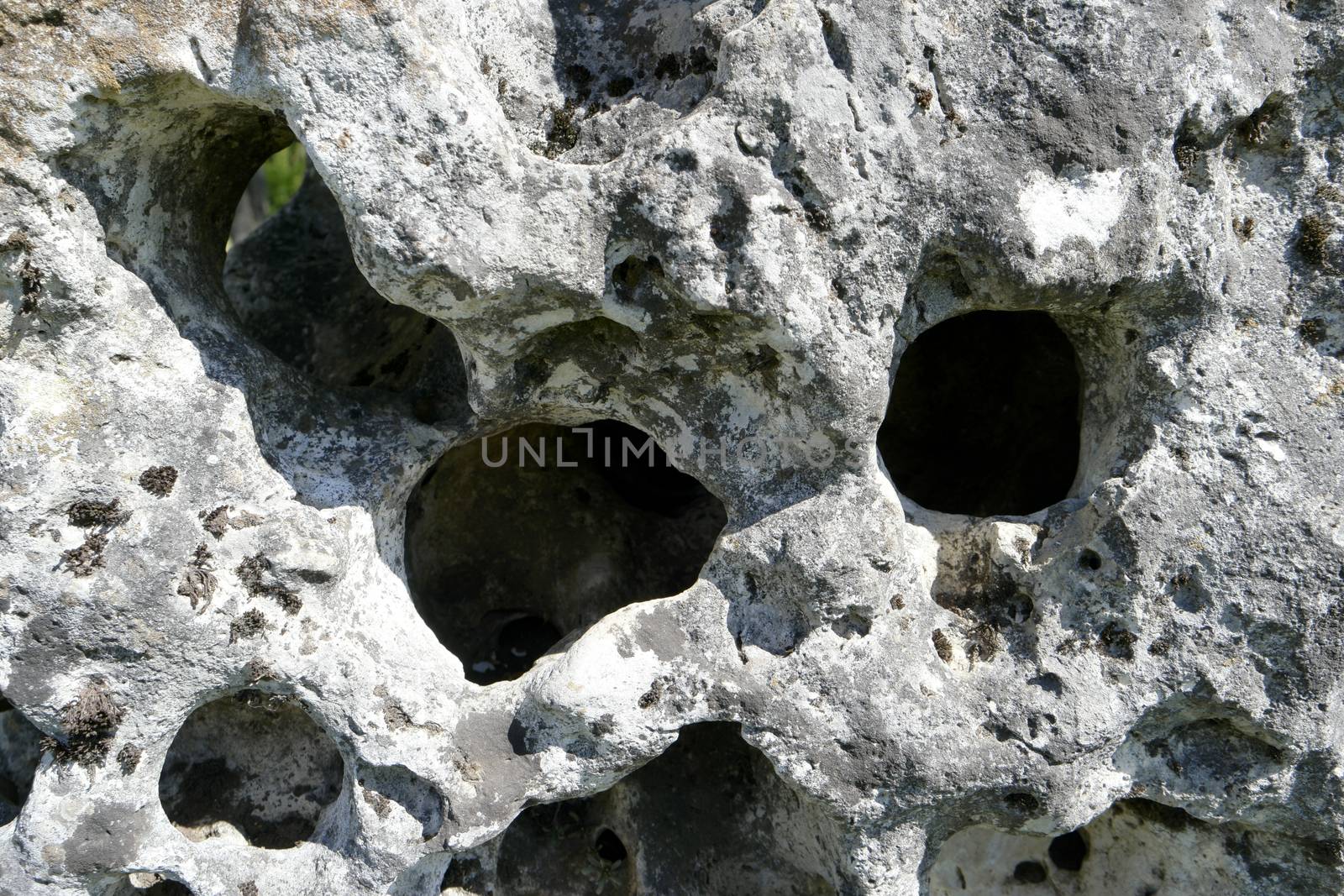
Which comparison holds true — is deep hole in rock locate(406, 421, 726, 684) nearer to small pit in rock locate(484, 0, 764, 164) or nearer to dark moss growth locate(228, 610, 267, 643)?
dark moss growth locate(228, 610, 267, 643)

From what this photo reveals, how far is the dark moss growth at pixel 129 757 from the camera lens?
6.15ft

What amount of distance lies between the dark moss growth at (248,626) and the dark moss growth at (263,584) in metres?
0.04

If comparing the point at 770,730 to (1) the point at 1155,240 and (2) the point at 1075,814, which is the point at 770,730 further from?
(1) the point at 1155,240

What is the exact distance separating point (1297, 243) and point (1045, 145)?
0.62 metres

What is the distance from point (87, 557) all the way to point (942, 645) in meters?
1.60

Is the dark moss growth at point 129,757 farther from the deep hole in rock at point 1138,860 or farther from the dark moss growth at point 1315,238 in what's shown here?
the dark moss growth at point 1315,238

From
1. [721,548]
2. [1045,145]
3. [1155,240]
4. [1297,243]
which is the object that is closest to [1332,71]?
[1297,243]

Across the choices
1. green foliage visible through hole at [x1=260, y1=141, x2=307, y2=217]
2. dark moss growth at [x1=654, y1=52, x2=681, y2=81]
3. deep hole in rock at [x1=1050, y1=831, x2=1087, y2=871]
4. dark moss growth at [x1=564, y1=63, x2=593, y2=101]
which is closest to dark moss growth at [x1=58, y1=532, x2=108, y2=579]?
dark moss growth at [x1=564, y1=63, x2=593, y2=101]

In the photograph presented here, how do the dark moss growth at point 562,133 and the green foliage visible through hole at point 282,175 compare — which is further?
the green foliage visible through hole at point 282,175

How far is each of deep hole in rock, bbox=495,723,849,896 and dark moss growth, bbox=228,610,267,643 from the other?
0.90 m

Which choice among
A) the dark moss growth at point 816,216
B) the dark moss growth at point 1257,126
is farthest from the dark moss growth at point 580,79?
the dark moss growth at point 1257,126

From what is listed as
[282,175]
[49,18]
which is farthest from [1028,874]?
[282,175]

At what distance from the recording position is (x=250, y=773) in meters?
2.36

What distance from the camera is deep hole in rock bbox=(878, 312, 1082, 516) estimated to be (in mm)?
2707
